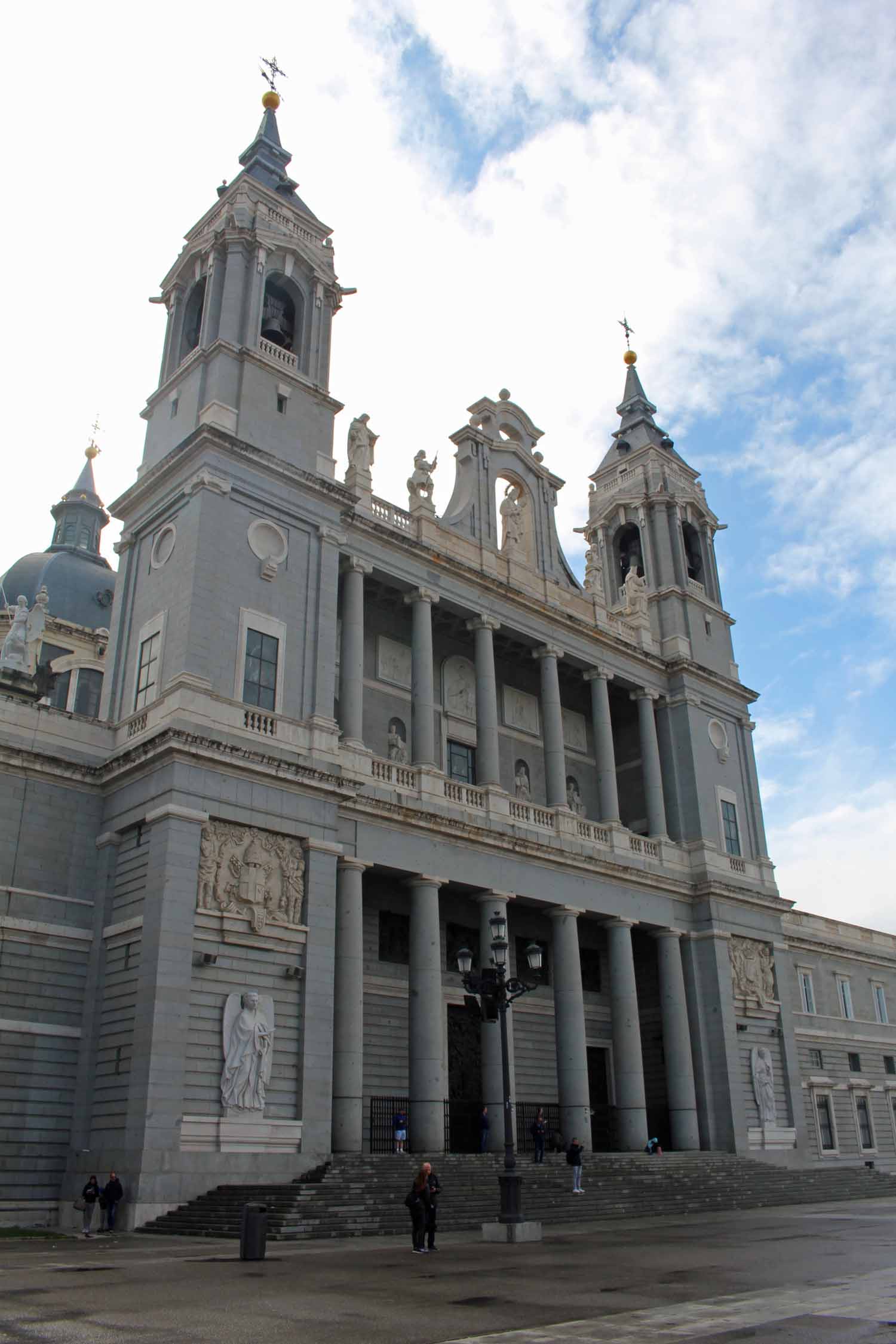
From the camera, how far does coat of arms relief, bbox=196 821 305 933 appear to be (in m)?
24.2

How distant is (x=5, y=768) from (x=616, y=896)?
18.9 meters

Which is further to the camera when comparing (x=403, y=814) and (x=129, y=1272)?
(x=403, y=814)

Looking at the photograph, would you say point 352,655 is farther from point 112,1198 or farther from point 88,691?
point 88,691

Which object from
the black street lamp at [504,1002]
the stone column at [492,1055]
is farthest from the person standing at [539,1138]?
the black street lamp at [504,1002]

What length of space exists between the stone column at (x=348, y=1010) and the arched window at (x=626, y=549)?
2314 centimetres

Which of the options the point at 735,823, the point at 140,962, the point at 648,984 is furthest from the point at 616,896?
the point at 140,962

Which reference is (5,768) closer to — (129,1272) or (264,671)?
(264,671)

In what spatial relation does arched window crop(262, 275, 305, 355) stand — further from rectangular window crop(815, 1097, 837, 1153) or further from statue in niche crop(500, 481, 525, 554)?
rectangular window crop(815, 1097, 837, 1153)

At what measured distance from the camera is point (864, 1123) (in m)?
45.8

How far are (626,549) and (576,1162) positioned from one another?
28.1 meters

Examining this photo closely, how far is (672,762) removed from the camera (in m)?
40.9

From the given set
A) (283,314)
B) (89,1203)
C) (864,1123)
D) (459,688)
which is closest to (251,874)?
(89,1203)

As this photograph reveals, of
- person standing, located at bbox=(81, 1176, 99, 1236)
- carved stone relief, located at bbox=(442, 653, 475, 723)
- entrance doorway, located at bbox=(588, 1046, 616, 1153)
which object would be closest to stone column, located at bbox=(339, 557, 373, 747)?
carved stone relief, located at bbox=(442, 653, 475, 723)

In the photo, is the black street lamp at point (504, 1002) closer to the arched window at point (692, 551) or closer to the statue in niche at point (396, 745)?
the statue in niche at point (396, 745)
